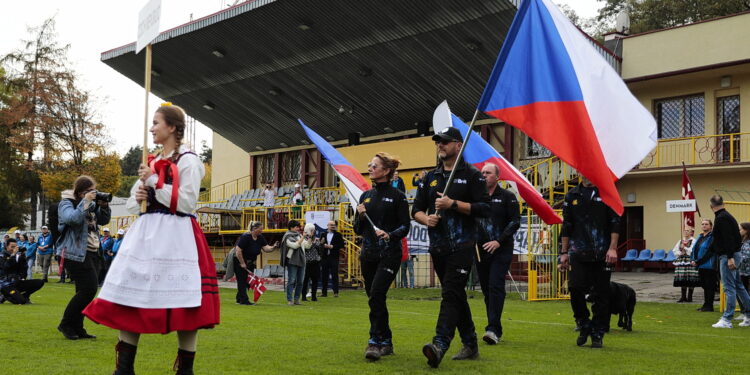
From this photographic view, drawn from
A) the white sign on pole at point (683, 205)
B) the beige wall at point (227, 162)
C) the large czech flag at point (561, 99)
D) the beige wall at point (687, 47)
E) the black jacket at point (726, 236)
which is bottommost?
the black jacket at point (726, 236)

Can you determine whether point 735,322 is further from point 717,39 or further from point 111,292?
point 717,39

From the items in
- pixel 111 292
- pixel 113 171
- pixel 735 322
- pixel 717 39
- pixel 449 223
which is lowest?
pixel 735 322

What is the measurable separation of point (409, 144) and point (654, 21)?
61.2 ft

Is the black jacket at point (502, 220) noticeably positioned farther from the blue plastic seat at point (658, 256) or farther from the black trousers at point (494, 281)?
the blue plastic seat at point (658, 256)

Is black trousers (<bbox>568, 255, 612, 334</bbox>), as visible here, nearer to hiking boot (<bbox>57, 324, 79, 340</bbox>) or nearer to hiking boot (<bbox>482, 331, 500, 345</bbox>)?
hiking boot (<bbox>482, 331, 500, 345</bbox>)

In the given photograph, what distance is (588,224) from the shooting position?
28.4ft

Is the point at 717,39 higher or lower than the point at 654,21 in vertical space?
lower

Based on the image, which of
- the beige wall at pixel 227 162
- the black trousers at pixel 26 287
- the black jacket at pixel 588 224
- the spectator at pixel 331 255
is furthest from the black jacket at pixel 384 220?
the beige wall at pixel 227 162

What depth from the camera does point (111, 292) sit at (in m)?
4.93

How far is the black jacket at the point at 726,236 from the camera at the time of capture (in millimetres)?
11312

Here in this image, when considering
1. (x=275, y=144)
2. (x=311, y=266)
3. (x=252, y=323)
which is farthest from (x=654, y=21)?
(x=252, y=323)

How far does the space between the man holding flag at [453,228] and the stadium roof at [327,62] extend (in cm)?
1822

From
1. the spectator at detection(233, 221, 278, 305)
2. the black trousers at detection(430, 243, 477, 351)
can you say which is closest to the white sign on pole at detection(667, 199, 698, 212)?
the spectator at detection(233, 221, 278, 305)

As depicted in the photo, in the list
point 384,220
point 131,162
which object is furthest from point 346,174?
point 131,162
